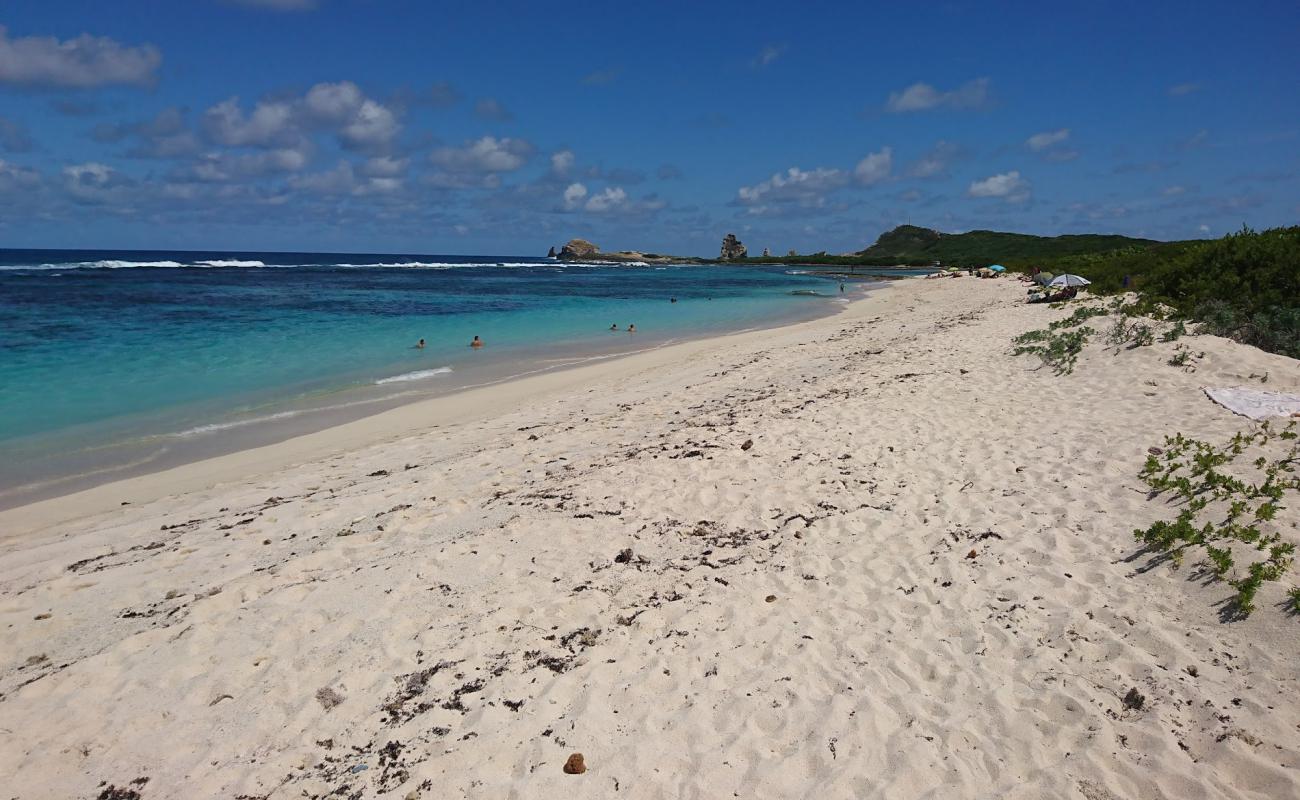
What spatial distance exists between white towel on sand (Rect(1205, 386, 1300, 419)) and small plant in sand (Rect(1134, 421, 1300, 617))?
680mm

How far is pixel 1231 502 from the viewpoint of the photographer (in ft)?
17.6

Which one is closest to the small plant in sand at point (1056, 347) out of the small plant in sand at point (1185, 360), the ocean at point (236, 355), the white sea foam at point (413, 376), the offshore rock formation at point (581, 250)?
the small plant in sand at point (1185, 360)

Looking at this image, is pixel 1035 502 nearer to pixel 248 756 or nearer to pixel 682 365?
pixel 248 756

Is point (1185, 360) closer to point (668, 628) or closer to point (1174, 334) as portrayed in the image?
point (1174, 334)

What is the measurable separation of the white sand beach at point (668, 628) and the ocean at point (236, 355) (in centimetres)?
294

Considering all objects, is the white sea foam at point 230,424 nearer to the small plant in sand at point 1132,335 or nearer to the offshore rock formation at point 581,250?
the small plant in sand at point 1132,335

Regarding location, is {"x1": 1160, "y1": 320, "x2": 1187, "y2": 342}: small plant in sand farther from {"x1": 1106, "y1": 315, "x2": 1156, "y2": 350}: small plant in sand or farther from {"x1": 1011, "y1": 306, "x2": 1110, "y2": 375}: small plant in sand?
{"x1": 1011, "y1": 306, "x2": 1110, "y2": 375}: small plant in sand

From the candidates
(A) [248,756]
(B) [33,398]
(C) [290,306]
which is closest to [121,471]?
(B) [33,398]

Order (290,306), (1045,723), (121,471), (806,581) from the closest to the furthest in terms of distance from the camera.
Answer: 1. (1045,723)
2. (806,581)
3. (121,471)
4. (290,306)

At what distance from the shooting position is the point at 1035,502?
6.27 m

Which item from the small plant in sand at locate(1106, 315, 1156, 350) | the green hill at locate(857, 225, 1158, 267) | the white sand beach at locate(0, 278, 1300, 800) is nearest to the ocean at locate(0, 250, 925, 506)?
the white sand beach at locate(0, 278, 1300, 800)

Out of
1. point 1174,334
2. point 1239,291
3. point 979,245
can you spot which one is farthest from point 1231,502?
point 979,245

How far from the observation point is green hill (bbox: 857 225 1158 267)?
299ft

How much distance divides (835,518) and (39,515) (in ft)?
32.1
